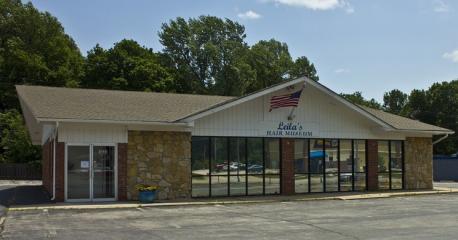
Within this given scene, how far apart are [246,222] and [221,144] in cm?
784

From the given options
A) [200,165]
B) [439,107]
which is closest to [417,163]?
[200,165]

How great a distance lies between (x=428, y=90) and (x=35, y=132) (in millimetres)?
59672

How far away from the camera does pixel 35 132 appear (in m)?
28.6

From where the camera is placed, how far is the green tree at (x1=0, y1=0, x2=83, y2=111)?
166 feet

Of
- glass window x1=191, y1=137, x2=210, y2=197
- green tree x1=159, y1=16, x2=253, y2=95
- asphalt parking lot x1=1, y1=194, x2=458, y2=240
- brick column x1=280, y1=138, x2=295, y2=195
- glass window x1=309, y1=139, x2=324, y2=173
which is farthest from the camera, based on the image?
green tree x1=159, y1=16, x2=253, y2=95

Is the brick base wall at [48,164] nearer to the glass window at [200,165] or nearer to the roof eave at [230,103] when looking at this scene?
the glass window at [200,165]

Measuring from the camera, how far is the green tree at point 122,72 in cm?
5097

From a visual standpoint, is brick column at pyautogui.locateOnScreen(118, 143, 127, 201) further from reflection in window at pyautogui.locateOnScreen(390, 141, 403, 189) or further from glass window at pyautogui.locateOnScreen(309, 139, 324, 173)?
reflection in window at pyautogui.locateOnScreen(390, 141, 403, 189)

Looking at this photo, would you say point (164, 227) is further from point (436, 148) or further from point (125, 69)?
point (436, 148)

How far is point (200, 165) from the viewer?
71.1 feet

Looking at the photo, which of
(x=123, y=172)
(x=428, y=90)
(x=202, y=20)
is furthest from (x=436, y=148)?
(x=123, y=172)

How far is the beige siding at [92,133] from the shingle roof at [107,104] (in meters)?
0.48

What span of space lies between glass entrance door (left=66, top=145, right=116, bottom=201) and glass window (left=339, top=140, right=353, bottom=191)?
1019 cm

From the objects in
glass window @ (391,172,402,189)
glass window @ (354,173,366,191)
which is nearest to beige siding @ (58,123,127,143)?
glass window @ (354,173,366,191)
